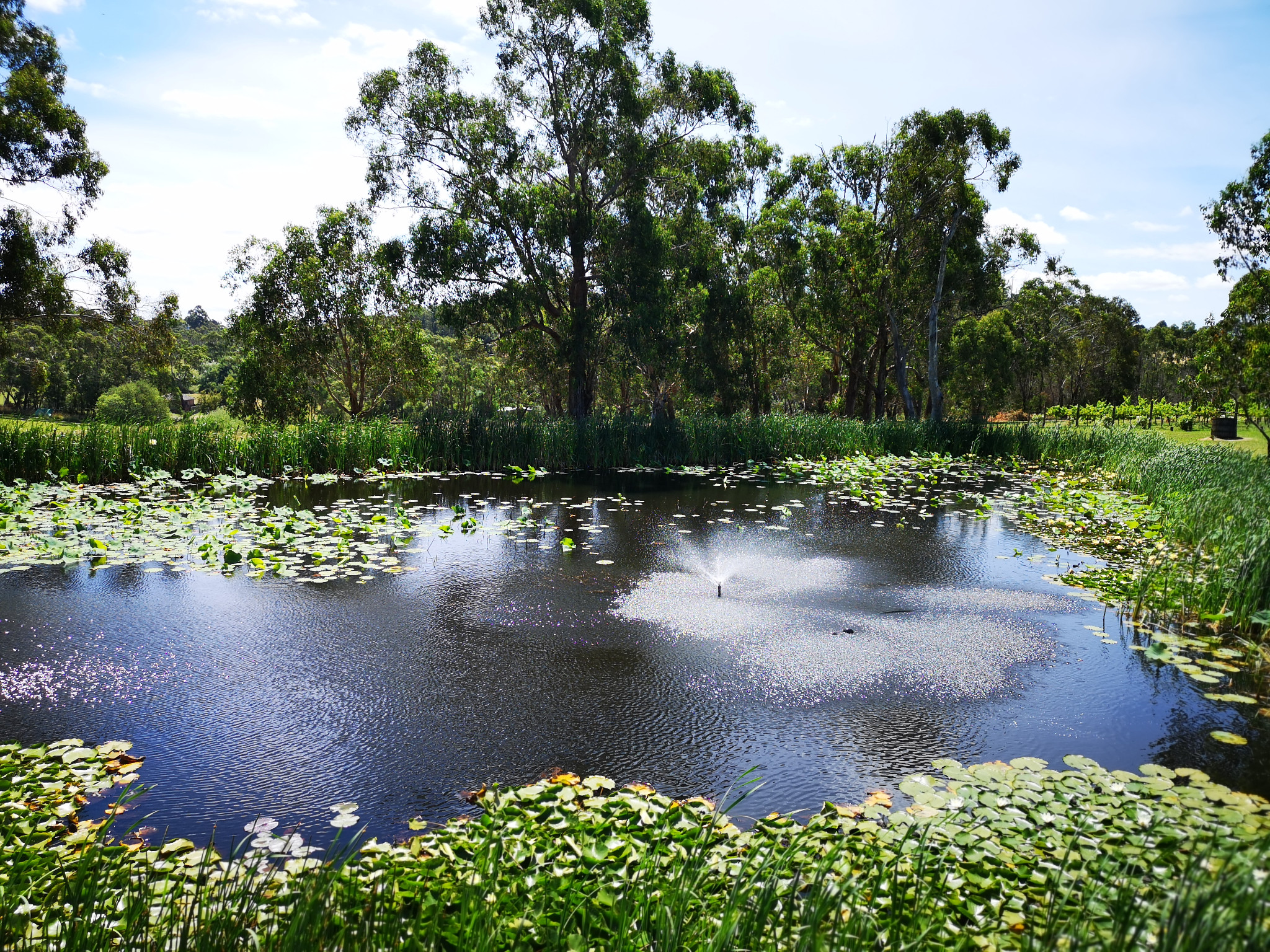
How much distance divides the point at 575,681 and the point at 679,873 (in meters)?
2.51

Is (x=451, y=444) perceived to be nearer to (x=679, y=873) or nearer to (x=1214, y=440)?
(x=679, y=873)

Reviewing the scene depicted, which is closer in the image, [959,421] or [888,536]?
[888,536]

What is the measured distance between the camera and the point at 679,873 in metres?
2.82

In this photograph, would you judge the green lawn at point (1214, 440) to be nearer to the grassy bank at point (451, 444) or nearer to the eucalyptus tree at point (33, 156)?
the grassy bank at point (451, 444)

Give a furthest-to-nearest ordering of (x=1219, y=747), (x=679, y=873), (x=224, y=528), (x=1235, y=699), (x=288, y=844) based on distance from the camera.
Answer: (x=224, y=528), (x=1235, y=699), (x=1219, y=747), (x=288, y=844), (x=679, y=873)

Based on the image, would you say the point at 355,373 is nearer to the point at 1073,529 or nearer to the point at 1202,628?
the point at 1073,529

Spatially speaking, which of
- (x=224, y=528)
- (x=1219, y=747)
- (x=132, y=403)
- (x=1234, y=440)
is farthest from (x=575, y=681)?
(x=132, y=403)

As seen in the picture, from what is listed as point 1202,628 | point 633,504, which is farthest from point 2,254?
point 1202,628

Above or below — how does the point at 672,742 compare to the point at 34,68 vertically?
below

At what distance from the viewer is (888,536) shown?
10.5 m

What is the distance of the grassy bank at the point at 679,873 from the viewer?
7.22 ft

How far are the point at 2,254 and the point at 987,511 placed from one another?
81.6 ft

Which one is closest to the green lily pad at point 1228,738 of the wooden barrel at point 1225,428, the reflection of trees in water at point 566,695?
the reflection of trees in water at point 566,695

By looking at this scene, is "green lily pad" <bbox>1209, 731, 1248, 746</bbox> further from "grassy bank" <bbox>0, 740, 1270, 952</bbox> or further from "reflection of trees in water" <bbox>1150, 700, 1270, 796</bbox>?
"grassy bank" <bbox>0, 740, 1270, 952</bbox>
